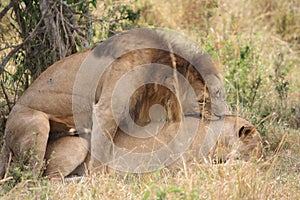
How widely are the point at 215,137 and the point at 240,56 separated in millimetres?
4056

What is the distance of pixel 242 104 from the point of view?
7859 mm

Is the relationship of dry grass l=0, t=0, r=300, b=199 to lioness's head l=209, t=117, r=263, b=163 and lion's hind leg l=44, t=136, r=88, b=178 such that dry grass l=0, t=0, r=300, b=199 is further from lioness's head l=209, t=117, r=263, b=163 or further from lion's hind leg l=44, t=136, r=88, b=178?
lion's hind leg l=44, t=136, r=88, b=178

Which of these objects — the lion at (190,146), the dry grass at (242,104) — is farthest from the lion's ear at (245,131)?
the dry grass at (242,104)

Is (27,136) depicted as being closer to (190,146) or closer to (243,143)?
(190,146)

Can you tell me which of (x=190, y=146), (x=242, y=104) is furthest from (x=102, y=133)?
(x=242, y=104)

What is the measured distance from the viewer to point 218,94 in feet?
18.7

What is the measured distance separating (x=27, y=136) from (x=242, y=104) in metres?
3.29

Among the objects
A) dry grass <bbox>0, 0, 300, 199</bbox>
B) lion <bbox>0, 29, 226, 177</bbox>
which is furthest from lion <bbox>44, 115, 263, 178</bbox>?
dry grass <bbox>0, 0, 300, 199</bbox>

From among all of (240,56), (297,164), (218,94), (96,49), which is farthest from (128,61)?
(240,56)

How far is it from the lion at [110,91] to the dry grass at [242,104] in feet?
1.66

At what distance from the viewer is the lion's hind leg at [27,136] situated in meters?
5.34

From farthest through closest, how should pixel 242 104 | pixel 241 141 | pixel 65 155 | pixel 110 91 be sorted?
1. pixel 242 104
2. pixel 65 155
3. pixel 241 141
4. pixel 110 91

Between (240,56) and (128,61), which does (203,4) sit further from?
Answer: (128,61)

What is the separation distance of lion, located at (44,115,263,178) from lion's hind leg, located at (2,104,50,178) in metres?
0.20
